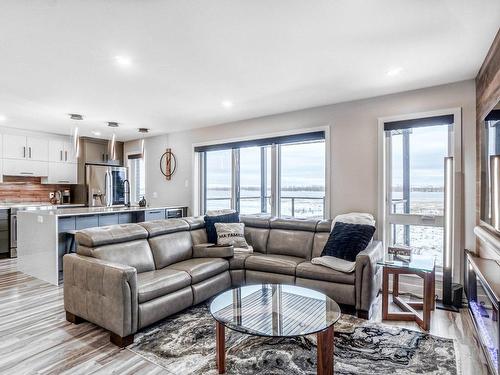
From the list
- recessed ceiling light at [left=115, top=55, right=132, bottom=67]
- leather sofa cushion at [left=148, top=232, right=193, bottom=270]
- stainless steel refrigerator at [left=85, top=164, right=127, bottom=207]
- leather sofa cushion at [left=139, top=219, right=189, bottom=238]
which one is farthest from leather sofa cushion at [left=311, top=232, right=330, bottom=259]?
stainless steel refrigerator at [left=85, top=164, right=127, bottom=207]

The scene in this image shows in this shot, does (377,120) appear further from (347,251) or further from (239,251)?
(239,251)

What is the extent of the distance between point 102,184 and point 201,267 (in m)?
Result: 4.79

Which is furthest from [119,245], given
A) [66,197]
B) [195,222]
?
[66,197]

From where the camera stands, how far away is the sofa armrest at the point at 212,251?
142 inches

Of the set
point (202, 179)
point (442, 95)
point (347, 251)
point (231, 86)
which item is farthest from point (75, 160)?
point (442, 95)

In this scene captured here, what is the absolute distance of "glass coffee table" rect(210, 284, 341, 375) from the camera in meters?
1.90

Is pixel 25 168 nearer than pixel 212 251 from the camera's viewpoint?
No

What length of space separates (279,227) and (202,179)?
2523 millimetres

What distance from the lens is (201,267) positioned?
3223 millimetres

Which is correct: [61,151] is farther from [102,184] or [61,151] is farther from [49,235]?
[49,235]

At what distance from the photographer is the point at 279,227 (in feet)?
13.6

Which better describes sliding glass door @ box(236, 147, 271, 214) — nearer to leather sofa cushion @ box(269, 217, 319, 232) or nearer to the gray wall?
the gray wall

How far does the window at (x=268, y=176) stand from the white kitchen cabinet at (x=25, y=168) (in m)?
3.34

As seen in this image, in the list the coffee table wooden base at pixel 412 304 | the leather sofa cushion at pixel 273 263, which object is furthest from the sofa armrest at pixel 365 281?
the leather sofa cushion at pixel 273 263
